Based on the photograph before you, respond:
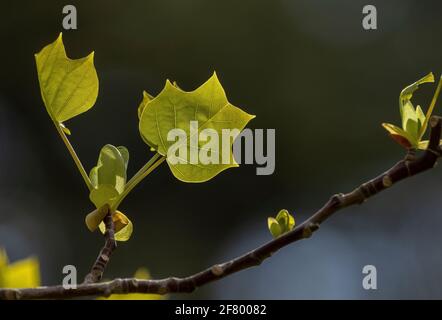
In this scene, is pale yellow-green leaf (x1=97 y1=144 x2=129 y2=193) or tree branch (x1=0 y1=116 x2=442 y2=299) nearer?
tree branch (x1=0 y1=116 x2=442 y2=299)

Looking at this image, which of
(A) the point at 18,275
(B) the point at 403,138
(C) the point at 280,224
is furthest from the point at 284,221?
(A) the point at 18,275

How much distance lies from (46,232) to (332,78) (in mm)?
A: 1504

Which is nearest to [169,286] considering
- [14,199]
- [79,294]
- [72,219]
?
[79,294]

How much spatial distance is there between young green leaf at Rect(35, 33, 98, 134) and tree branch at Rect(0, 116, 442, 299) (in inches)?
6.2

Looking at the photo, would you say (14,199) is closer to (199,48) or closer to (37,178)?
(37,178)

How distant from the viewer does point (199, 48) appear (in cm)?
337

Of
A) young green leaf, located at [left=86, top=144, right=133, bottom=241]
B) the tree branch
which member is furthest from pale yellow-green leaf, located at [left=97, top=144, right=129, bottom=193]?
the tree branch

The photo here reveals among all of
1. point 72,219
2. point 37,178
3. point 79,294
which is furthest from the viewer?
point 37,178

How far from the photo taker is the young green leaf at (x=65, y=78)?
554 millimetres

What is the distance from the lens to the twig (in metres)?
0.55

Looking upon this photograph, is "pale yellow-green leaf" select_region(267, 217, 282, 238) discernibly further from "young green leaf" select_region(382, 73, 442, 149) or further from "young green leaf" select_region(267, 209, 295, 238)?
"young green leaf" select_region(382, 73, 442, 149)

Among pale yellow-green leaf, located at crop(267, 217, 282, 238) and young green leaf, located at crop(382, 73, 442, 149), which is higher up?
young green leaf, located at crop(382, 73, 442, 149)

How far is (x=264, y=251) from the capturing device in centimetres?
49

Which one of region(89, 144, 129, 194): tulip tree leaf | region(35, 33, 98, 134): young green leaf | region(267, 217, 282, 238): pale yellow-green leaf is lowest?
region(267, 217, 282, 238): pale yellow-green leaf
